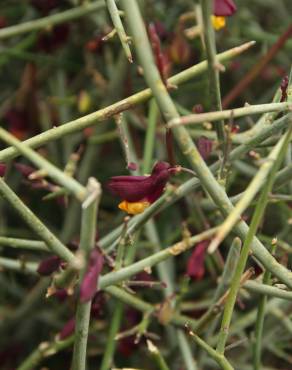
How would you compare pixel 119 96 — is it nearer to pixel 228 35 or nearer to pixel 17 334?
pixel 228 35

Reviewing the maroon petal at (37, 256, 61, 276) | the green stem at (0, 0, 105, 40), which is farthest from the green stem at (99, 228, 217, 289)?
the green stem at (0, 0, 105, 40)

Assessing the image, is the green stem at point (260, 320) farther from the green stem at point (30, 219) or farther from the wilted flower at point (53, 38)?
the wilted flower at point (53, 38)

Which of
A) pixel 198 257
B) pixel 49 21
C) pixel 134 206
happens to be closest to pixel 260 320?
pixel 198 257

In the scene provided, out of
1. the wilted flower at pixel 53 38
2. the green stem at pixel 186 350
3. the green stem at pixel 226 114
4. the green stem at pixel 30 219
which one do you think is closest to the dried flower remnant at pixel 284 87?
the green stem at pixel 226 114

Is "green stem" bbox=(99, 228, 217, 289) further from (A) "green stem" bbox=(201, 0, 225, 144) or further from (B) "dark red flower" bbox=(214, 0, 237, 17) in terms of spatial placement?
(B) "dark red flower" bbox=(214, 0, 237, 17)

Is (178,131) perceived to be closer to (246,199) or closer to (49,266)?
(246,199)

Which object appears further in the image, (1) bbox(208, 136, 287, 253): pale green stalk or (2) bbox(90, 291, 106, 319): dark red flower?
(2) bbox(90, 291, 106, 319): dark red flower
